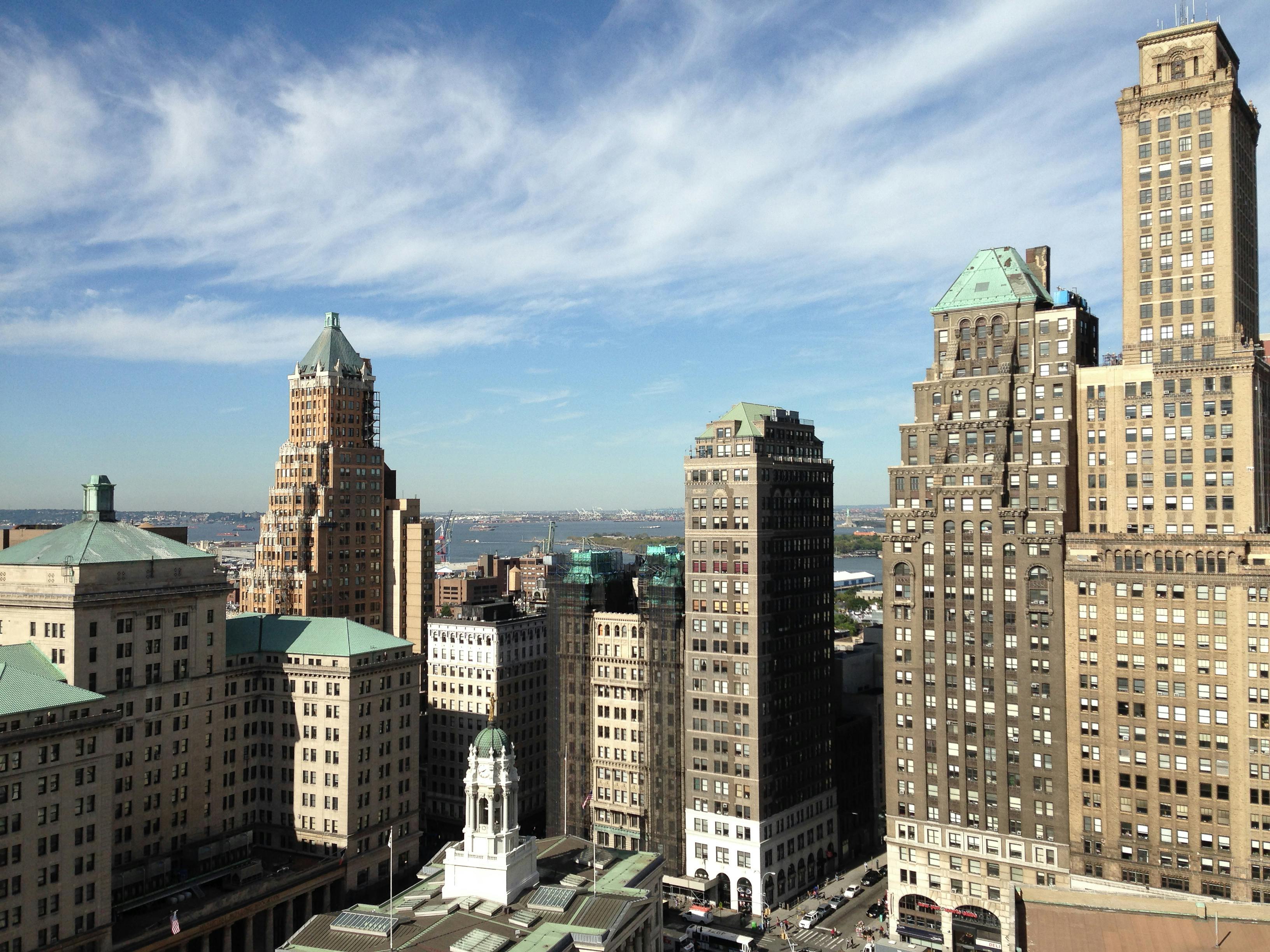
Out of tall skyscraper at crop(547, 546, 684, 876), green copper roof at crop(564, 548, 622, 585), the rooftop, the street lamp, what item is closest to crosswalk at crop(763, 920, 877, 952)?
the street lamp

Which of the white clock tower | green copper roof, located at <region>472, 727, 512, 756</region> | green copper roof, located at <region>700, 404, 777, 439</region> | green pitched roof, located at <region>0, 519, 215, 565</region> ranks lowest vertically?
the white clock tower

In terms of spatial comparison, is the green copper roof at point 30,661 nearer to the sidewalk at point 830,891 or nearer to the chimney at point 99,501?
the chimney at point 99,501

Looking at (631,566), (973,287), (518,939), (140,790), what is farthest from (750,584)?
(140,790)

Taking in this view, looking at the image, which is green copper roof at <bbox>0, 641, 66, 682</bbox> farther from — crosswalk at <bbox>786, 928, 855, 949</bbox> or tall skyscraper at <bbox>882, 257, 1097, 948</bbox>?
tall skyscraper at <bbox>882, 257, 1097, 948</bbox>

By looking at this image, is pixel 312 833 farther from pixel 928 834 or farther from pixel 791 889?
pixel 928 834

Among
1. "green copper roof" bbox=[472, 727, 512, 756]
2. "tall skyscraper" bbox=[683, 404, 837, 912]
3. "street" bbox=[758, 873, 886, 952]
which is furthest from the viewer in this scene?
"tall skyscraper" bbox=[683, 404, 837, 912]

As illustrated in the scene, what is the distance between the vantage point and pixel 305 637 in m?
154

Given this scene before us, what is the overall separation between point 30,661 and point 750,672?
309 ft

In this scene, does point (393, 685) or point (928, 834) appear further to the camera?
point (393, 685)

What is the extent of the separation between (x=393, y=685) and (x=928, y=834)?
260 ft

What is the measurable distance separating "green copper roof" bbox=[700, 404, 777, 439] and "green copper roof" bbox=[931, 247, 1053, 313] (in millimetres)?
31482

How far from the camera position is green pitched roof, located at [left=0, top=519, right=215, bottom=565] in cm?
13050

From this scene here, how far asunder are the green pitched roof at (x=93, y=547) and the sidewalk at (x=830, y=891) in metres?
96.3

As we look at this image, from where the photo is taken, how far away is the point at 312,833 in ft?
487
